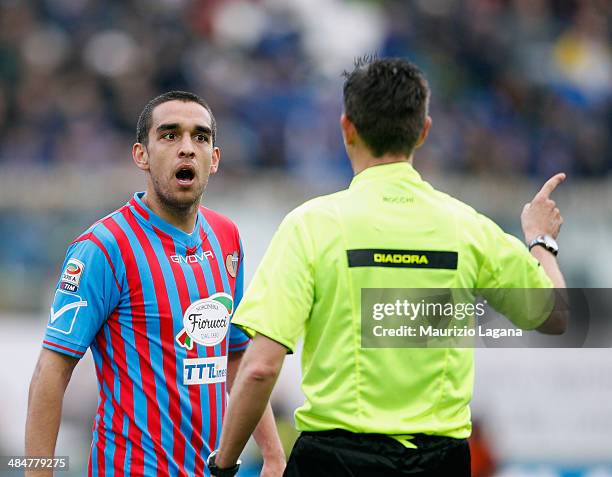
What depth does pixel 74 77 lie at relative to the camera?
1172 cm

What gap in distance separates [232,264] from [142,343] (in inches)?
22.4

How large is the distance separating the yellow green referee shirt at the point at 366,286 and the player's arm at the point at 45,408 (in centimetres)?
90

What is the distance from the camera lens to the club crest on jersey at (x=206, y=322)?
4.15 m

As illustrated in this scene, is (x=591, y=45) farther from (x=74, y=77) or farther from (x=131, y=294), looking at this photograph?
(x=131, y=294)

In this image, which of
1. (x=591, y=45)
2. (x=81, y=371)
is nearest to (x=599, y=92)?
(x=591, y=45)

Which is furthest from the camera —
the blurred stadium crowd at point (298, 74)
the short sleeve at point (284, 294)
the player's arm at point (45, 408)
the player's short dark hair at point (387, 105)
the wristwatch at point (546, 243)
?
the blurred stadium crowd at point (298, 74)

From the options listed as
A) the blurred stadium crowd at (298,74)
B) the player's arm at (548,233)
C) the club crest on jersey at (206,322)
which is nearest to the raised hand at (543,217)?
the player's arm at (548,233)

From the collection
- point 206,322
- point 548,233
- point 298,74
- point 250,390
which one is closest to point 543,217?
point 548,233

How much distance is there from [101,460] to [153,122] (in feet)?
4.10

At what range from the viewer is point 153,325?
4.10 meters

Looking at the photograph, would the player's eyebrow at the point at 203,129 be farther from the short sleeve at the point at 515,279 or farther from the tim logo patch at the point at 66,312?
the short sleeve at the point at 515,279

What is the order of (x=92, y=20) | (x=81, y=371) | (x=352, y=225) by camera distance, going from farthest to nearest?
(x=92, y=20) → (x=81, y=371) → (x=352, y=225)

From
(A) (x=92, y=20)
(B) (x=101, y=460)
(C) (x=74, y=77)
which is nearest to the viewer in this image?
(B) (x=101, y=460)

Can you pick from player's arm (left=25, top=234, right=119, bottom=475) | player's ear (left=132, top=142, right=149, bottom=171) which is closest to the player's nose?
player's ear (left=132, top=142, right=149, bottom=171)
